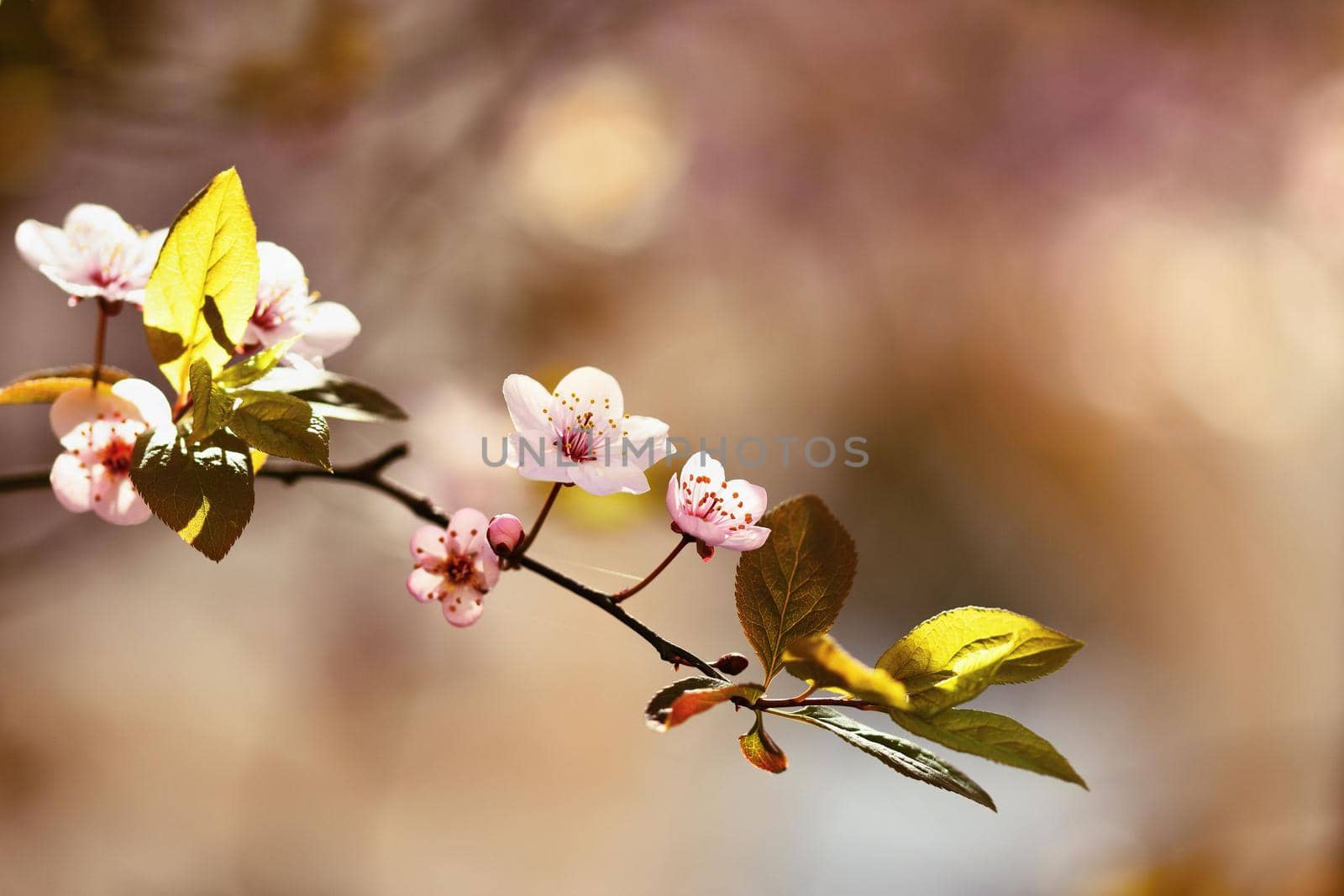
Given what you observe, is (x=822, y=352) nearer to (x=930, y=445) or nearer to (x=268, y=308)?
(x=930, y=445)

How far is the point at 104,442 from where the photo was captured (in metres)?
0.21

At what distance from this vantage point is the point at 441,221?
0.92 m

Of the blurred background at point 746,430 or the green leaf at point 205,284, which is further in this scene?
the blurred background at point 746,430

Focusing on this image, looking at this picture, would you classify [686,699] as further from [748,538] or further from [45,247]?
[45,247]

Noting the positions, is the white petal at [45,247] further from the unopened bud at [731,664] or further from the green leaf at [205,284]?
the unopened bud at [731,664]

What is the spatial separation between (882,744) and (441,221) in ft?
2.73

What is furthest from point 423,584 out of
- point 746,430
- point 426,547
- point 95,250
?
point 746,430

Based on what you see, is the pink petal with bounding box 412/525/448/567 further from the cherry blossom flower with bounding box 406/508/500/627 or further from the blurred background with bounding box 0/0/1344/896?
the blurred background with bounding box 0/0/1344/896

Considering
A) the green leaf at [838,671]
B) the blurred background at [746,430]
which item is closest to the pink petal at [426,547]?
the green leaf at [838,671]

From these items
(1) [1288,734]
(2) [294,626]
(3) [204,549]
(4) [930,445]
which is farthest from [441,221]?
(1) [1288,734]

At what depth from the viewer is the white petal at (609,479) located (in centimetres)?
19

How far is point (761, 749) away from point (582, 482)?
0.07m

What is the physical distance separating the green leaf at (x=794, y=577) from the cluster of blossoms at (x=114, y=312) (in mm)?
118

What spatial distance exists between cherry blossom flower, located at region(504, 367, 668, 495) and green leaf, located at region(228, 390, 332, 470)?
4 cm
